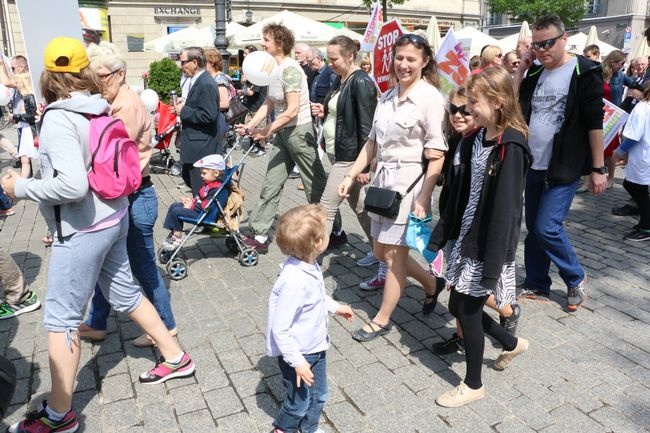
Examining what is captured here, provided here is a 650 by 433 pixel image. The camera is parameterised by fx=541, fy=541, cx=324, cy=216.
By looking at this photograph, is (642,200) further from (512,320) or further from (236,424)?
(236,424)

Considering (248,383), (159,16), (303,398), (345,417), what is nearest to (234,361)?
(248,383)

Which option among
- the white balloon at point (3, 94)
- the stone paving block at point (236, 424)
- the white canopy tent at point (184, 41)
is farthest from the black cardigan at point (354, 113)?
the white canopy tent at point (184, 41)

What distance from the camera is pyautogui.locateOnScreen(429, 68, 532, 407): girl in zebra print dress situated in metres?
2.77

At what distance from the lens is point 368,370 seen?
11.2 ft

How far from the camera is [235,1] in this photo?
96.7 feet

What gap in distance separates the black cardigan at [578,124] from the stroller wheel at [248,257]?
268cm

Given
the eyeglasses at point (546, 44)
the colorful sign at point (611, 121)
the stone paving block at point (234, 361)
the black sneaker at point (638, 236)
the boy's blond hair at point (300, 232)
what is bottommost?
the black sneaker at point (638, 236)

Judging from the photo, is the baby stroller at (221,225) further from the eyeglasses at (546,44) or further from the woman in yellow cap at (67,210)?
the eyeglasses at (546,44)

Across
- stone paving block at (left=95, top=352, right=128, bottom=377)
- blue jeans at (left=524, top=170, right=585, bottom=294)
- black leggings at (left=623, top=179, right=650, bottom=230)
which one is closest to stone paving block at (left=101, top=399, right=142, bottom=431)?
stone paving block at (left=95, top=352, right=128, bottom=377)

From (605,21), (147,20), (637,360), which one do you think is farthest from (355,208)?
(605,21)

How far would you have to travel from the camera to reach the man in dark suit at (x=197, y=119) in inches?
213

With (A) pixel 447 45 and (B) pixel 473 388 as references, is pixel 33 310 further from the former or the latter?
(A) pixel 447 45

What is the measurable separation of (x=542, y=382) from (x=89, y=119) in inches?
116

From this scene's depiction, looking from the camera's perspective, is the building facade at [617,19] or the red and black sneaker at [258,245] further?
the building facade at [617,19]
